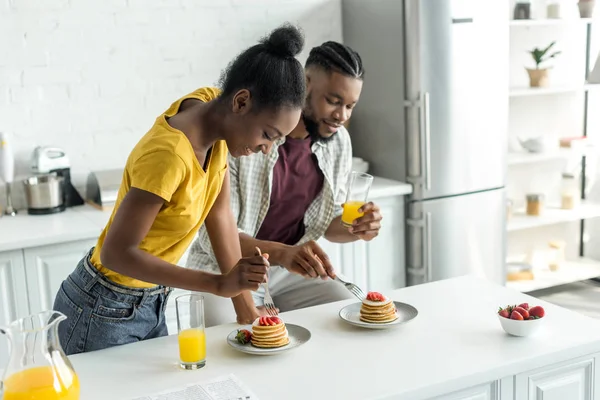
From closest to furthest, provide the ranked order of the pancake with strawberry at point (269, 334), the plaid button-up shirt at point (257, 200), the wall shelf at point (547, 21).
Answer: the pancake with strawberry at point (269, 334), the plaid button-up shirt at point (257, 200), the wall shelf at point (547, 21)

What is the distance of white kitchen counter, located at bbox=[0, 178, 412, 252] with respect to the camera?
9.45 ft

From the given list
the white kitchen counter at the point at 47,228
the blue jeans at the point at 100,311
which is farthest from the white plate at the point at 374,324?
the white kitchen counter at the point at 47,228

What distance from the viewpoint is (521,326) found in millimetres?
1804

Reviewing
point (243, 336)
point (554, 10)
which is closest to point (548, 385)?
point (243, 336)

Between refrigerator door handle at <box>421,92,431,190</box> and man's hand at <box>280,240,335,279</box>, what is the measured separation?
161cm

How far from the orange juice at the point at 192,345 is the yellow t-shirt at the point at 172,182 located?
9.3 inches

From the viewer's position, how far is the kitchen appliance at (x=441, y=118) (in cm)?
359

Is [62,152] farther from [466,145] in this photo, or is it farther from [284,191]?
[466,145]

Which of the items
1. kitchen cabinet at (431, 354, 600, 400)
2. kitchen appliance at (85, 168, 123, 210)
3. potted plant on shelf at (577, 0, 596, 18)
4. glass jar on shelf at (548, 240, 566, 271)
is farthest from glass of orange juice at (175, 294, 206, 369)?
potted plant on shelf at (577, 0, 596, 18)

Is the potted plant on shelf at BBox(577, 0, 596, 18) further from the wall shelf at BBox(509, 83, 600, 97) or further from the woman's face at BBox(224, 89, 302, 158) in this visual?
the woman's face at BBox(224, 89, 302, 158)

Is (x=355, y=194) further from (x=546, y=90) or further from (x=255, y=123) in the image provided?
(x=546, y=90)

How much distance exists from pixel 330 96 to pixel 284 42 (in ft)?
1.98

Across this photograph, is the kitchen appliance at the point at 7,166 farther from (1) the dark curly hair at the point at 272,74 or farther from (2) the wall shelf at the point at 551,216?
(2) the wall shelf at the point at 551,216

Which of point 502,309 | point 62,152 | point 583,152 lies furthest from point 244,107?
point 583,152
